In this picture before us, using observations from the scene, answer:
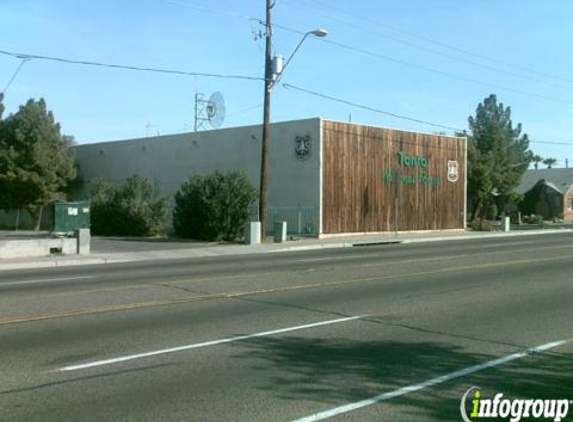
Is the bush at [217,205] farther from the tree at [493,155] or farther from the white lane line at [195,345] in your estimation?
the tree at [493,155]

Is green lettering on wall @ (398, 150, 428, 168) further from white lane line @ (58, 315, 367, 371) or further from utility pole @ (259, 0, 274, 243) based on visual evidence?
white lane line @ (58, 315, 367, 371)

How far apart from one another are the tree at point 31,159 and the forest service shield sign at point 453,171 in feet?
85.6

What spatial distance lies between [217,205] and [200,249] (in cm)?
527

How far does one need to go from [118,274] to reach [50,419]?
41.3 ft

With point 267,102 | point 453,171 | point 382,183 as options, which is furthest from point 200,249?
point 453,171

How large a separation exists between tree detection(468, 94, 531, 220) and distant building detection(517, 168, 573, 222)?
899 centimetres

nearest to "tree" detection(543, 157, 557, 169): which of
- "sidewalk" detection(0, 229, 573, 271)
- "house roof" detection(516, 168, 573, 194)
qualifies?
"house roof" detection(516, 168, 573, 194)

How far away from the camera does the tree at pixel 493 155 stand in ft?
205

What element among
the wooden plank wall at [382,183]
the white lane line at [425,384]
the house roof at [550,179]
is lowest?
the white lane line at [425,384]

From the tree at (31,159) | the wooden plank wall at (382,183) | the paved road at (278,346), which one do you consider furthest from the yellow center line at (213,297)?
the tree at (31,159)

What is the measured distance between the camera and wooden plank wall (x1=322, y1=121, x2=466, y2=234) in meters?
37.8

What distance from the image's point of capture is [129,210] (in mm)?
37656

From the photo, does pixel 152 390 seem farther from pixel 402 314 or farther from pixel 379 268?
pixel 379 268

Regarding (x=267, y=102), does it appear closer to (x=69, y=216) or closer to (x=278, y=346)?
(x=69, y=216)
